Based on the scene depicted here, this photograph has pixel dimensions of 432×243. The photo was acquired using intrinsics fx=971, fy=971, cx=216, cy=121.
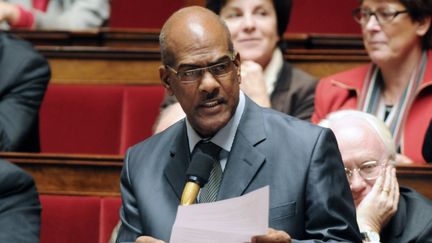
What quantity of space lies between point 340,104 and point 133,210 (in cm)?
58

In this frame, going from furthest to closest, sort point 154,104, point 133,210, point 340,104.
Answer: point 154,104 < point 340,104 < point 133,210

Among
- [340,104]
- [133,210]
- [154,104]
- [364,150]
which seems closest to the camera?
[133,210]

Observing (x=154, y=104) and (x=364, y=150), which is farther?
(x=154, y=104)

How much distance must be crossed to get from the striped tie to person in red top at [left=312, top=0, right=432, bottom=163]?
524 mm

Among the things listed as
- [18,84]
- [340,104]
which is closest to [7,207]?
[18,84]

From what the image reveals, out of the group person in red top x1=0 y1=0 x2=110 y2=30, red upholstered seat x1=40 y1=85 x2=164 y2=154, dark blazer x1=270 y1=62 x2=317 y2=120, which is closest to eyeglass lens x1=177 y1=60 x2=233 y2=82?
dark blazer x1=270 y1=62 x2=317 y2=120

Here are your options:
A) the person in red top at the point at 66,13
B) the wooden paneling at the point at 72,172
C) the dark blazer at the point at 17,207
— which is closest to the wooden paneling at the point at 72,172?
the wooden paneling at the point at 72,172

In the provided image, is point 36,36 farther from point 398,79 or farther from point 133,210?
point 133,210

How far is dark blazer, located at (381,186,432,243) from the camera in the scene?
99 centimetres

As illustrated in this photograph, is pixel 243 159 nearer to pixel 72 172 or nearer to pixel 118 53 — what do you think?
pixel 72 172

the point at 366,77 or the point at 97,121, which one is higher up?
the point at 366,77

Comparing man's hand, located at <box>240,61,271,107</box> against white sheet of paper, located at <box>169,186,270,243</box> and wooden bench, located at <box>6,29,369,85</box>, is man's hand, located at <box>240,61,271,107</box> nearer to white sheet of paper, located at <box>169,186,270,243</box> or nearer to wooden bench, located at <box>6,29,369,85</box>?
wooden bench, located at <box>6,29,369,85</box>

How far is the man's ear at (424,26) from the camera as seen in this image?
1.39 metres

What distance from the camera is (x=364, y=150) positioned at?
1061 millimetres
